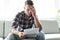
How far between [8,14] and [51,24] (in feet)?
3.17

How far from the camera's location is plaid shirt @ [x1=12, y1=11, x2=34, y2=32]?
2133 mm

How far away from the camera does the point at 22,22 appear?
2197 mm

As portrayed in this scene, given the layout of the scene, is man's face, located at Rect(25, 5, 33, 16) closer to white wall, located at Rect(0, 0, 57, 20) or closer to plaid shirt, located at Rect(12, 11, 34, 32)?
plaid shirt, located at Rect(12, 11, 34, 32)

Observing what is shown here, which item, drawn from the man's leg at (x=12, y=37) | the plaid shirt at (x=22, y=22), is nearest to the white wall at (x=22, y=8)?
the plaid shirt at (x=22, y=22)

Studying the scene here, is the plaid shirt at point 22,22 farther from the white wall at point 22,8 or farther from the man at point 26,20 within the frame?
the white wall at point 22,8

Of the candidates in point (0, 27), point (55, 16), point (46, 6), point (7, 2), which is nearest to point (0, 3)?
point (7, 2)

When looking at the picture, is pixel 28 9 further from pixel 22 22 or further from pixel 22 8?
pixel 22 8

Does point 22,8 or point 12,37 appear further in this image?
point 22,8

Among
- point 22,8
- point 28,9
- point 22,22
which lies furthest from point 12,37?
point 22,8

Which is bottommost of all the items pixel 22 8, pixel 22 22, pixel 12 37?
pixel 12 37

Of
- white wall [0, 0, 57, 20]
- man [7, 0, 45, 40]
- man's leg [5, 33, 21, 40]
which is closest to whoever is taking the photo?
man's leg [5, 33, 21, 40]

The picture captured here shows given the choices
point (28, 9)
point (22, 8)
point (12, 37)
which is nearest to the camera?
point (12, 37)

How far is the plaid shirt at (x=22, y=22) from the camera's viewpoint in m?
2.13

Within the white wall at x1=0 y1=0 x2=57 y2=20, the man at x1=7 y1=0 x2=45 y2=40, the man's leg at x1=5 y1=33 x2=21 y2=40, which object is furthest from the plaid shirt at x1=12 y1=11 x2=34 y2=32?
the white wall at x1=0 y1=0 x2=57 y2=20
